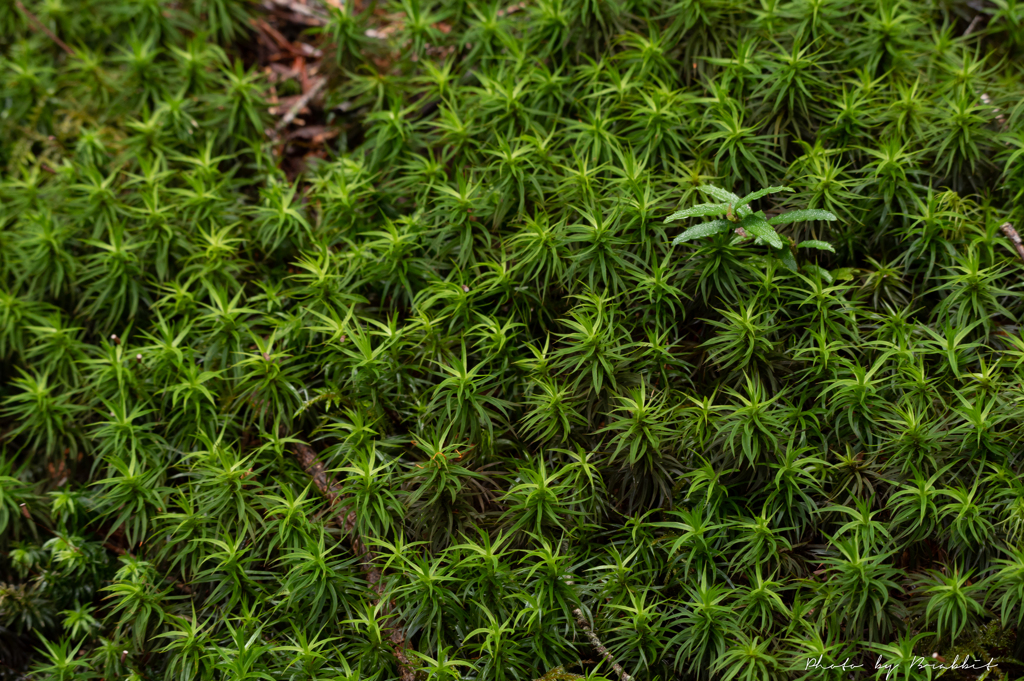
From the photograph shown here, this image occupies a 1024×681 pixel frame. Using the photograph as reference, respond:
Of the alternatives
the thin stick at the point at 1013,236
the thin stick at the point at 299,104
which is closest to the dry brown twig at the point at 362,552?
the thin stick at the point at 299,104

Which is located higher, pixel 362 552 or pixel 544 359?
pixel 544 359

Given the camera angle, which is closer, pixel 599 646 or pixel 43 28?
pixel 599 646

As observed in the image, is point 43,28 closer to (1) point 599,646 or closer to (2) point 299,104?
(2) point 299,104

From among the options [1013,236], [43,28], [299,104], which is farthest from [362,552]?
[43,28]

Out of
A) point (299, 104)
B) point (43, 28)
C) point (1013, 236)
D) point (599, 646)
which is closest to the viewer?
point (599, 646)

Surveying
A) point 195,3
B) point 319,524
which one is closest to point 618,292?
point 319,524

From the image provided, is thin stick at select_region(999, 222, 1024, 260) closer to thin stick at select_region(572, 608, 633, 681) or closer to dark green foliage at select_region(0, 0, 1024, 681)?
dark green foliage at select_region(0, 0, 1024, 681)
